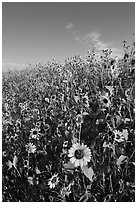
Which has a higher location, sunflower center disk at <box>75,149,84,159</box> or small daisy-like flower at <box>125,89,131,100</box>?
small daisy-like flower at <box>125,89,131,100</box>

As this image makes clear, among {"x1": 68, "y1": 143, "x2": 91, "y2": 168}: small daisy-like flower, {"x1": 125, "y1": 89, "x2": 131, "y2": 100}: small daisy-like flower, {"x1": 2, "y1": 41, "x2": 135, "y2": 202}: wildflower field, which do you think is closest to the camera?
{"x1": 68, "y1": 143, "x2": 91, "y2": 168}: small daisy-like flower

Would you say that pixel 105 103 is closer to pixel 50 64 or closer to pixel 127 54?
pixel 127 54

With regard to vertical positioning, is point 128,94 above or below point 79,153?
above

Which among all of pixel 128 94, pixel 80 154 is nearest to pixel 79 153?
pixel 80 154

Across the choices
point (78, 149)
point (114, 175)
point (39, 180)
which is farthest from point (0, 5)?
point (114, 175)

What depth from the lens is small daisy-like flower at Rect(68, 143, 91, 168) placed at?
1284 millimetres

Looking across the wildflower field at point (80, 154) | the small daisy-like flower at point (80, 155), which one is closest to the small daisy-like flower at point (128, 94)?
the wildflower field at point (80, 154)

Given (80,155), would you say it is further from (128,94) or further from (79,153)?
(128,94)

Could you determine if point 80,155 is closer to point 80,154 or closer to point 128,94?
point 80,154

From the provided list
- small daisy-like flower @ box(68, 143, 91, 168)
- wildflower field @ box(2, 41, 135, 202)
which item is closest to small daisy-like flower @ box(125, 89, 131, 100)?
wildflower field @ box(2, 41, 135, 202)

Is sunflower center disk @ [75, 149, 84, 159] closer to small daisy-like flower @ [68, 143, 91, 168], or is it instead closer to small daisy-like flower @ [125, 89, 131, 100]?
small daisy-like flower @ [68, 143, 91, 168]

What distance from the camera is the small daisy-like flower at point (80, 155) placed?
50.6 inches

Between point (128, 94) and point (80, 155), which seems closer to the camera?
point (80, 155)

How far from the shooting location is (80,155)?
132 centimetres
